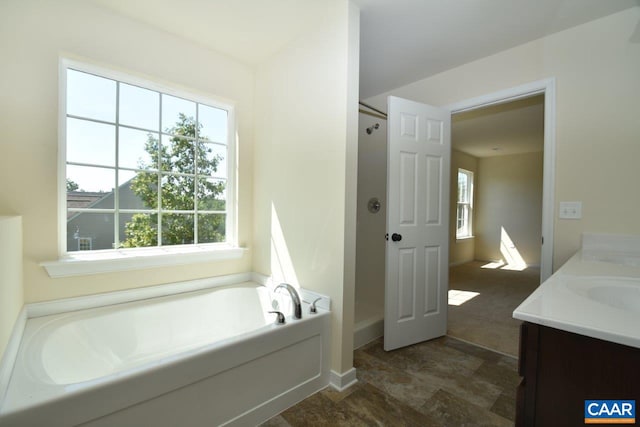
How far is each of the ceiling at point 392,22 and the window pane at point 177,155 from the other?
81 centimetres

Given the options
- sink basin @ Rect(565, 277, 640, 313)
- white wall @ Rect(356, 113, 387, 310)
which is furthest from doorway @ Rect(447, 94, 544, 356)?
sink basin @ Rect(565, 277, 640, 313)

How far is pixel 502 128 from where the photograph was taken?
14.3 feet

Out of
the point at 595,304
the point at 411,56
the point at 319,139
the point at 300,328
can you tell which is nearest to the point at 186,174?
the point at 319,139

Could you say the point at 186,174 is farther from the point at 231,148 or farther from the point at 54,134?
the point at 54,134

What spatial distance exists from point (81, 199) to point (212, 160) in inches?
38.5

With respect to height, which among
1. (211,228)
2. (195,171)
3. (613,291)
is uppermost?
(195,171)

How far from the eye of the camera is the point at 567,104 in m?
1.97

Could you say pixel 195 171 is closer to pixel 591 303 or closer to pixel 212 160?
pixel 212 160

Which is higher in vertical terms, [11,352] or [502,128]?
[502,128]

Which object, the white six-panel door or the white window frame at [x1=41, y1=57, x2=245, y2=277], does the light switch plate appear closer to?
the white six-panel door

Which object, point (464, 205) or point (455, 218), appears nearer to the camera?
point (455, 218)

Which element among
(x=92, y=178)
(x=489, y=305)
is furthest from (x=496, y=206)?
(x=92, y=178)

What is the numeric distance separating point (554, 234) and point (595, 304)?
1477mm

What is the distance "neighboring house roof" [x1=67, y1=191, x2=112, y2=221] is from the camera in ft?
6.03
